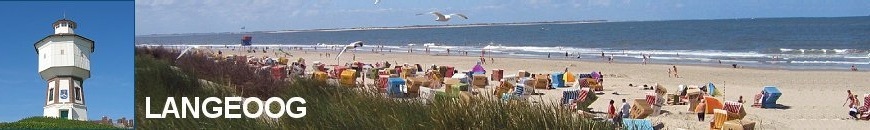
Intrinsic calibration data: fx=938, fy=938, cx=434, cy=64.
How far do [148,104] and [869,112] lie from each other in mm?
8068

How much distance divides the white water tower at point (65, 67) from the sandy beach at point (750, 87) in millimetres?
2799


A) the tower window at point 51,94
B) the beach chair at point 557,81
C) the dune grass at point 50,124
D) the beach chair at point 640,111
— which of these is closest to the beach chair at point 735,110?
the beach chair at point 640,111

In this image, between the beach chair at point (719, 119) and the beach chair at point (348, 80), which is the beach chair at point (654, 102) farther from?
the beach chair at point (348, 80)

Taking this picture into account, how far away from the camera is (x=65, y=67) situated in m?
5.43

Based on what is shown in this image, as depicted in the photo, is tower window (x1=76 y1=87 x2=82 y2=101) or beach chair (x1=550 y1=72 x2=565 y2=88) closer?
tower window (x1=76 y1=87 x2=82 y2=101)

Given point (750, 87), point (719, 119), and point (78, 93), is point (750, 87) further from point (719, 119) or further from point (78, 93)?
point (78, 93)

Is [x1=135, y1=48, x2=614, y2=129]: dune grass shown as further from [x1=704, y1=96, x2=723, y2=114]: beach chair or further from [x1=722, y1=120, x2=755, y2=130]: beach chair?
[x1=704, y1=96, x2=723, y2=114]: beach chair

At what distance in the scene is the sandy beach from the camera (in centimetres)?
1052

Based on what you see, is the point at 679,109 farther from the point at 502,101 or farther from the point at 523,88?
the point at 502,101

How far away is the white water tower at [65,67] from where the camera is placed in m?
5.27

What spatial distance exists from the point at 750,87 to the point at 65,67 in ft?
45.7

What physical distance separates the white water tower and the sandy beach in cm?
280

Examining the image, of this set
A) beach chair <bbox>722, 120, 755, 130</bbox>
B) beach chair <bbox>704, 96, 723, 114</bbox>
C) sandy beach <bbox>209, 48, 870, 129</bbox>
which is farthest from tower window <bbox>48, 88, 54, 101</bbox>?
beach chair <bbox>704, 96, 723, 114</bbox>

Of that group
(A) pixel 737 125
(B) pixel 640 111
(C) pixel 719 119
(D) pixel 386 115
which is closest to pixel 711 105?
(B) pixel 640 111
